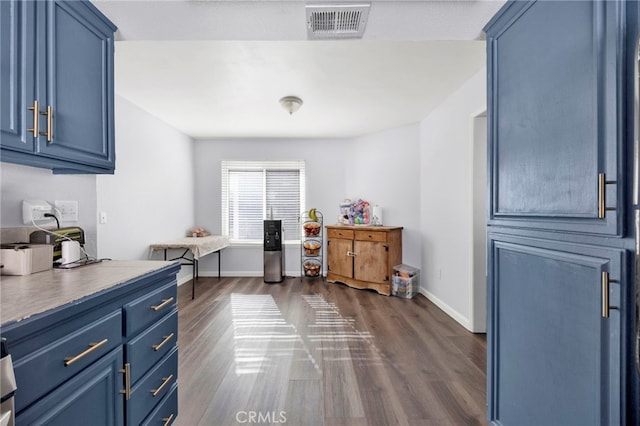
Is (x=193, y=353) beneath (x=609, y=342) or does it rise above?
beneath

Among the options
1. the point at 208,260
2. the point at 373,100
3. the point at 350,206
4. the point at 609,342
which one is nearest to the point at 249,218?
the point at 208,260

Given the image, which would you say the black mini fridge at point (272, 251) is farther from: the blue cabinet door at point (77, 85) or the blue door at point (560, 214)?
the blue door at point (560, 214)

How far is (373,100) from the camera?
328 cm

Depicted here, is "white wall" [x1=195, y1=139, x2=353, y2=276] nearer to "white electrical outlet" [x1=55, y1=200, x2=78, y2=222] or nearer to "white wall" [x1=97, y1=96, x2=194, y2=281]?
"white wall" [x1=97, y1=96, x2=194, y2=281]

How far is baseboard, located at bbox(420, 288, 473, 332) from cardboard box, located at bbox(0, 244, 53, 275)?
3.22m

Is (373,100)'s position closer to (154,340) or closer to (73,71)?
(73,71)

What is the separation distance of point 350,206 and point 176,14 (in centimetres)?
364

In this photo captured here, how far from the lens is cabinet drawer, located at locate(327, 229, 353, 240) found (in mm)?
4352

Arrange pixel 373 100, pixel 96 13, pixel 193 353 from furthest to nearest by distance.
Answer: pixel 373 100 → pixel 193 353 → pixel 96 13

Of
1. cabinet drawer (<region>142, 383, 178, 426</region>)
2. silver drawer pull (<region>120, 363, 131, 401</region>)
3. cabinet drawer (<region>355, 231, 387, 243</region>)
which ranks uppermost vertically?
cabinet drawer (<region>355, 231, 387, 243</region>)

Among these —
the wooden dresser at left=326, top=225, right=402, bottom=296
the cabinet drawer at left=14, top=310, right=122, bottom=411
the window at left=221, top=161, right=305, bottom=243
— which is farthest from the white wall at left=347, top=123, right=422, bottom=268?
the cabinet drawer at left=14, top=310, right=122, bottom=411

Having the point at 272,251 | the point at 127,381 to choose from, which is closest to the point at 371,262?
the point at 272,251

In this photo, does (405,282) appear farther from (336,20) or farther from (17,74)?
(17,74)

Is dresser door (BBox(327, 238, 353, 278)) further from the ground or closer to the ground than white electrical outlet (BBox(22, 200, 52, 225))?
closer to the ground
